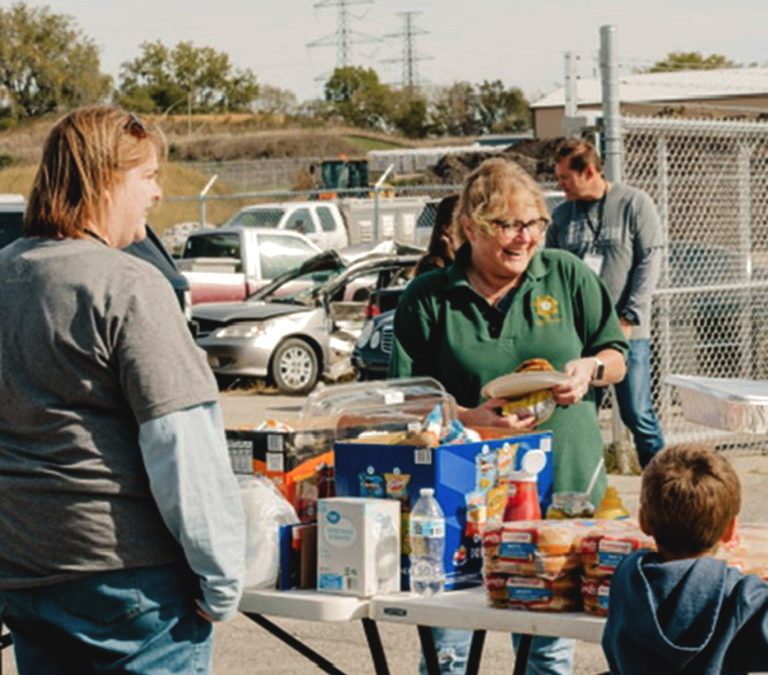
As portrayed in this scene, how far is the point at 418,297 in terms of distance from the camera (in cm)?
493

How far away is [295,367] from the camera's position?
1684 cm

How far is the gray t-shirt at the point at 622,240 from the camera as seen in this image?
9.16m

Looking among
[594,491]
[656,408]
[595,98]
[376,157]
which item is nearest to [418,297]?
[594,491]

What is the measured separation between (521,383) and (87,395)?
4.95 feet

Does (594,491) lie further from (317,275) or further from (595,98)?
(595,98)

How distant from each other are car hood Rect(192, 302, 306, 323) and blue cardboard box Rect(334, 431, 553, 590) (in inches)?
495

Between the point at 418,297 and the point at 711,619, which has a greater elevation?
the point at 418,297

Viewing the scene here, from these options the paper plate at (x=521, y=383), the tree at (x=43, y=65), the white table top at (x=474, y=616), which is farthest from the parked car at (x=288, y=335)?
the tree at (x=43, y=65)

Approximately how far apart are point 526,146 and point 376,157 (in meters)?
7.13

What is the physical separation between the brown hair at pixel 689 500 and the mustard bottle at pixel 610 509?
0.86 metres

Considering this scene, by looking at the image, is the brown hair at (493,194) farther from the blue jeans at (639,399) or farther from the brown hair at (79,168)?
the blue jeans at (639,399)

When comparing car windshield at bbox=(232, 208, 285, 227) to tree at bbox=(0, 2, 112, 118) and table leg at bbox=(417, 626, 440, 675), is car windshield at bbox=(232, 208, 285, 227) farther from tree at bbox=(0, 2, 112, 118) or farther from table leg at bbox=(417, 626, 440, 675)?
tree at bbox=(0, 2, 112, 118)

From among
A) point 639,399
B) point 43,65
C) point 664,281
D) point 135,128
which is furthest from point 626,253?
point 43,65

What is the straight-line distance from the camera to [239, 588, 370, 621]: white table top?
3996 mm
